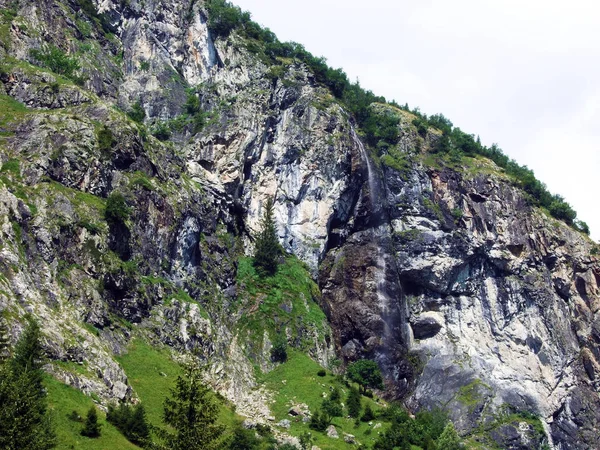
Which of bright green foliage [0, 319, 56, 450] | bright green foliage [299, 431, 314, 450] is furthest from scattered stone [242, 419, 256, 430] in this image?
bright green foliage [0, 319, 56, 450]

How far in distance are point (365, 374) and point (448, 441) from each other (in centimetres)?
1666

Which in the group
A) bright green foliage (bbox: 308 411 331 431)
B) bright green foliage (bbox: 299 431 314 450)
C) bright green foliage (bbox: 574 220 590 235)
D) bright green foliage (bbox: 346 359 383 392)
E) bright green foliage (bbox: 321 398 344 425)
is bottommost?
bright green foliage (bbox: 299 431 314 450)

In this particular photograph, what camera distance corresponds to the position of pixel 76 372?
48.7 m

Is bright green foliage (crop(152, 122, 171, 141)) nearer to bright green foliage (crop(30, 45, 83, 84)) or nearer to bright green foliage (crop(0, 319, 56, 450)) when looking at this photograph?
bright green foliage (crop(30, 45, 83, 84))

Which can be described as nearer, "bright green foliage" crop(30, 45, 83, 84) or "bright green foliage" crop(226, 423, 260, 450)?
"bright green foliage" crop(226, 423, 260, 450)

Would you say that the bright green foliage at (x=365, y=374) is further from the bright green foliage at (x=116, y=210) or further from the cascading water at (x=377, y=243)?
the bright green foliage at (x=116, y=210)

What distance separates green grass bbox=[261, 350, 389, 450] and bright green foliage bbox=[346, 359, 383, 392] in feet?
18.2

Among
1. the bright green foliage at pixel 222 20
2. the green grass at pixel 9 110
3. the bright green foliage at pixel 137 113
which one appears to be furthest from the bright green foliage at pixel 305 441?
the bright green foliage at pixel 222 20

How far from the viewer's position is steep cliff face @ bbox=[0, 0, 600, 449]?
209ft

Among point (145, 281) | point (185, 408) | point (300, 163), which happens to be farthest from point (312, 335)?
point (185, 408)

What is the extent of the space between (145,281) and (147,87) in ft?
164

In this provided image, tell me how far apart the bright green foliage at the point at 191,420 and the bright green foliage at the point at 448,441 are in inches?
1377

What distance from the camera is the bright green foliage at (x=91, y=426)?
137 ft

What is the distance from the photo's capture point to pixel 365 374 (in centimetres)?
7850
